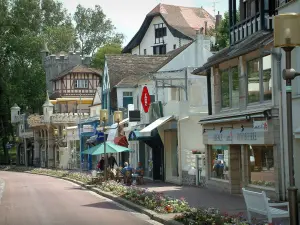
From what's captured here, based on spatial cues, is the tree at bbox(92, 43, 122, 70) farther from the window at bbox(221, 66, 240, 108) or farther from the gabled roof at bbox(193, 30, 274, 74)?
the gabled roof at bbox(193, 30, 274, 74)

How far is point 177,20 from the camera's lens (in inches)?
2835

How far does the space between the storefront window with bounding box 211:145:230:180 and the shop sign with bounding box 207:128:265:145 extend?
1.47 ft

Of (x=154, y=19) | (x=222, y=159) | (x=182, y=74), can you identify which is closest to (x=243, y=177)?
(x=222, y=159)

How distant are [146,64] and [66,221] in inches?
1389

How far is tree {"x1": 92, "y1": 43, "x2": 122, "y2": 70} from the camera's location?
8481cm

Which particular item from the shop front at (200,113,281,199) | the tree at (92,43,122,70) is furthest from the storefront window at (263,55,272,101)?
the tree at (92,43,122,70)

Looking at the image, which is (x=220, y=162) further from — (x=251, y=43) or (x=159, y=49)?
(x=159, y=49)

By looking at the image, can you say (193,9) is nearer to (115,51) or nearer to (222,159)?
(115,51)

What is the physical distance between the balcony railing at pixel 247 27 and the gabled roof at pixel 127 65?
24591 mm

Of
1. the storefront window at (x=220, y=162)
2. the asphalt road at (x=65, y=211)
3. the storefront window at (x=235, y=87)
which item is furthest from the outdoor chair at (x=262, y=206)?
the storefront window at (x=220, y=162)

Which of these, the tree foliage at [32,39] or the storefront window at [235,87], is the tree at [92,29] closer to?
the tree foliage at [32,39]

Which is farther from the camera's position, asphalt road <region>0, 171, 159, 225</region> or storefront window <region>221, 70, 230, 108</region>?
storefront window <region>221, 70, 230, 108</region>

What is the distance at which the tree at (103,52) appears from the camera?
84.8 m

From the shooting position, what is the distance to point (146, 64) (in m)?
52.2
